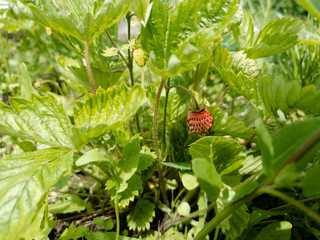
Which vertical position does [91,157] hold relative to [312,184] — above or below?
above

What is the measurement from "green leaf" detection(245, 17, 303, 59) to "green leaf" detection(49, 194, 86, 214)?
709 mm

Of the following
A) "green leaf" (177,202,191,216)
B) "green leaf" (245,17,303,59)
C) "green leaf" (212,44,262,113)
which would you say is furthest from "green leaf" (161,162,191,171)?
"green leaf" (245,17,303,59)

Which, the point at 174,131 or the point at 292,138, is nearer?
the point at 292,138

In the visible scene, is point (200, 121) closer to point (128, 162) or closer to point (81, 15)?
point (128, 162)

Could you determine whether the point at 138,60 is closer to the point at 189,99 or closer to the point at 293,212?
the point at 189,99

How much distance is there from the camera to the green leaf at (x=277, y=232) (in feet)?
2.07

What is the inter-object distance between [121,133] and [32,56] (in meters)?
1.29

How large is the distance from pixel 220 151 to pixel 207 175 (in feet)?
0.62

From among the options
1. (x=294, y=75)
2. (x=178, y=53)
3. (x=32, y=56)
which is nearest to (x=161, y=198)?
(x=178, y=53)

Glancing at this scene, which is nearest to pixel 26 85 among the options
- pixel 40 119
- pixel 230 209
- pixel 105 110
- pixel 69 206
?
pixel 40 119

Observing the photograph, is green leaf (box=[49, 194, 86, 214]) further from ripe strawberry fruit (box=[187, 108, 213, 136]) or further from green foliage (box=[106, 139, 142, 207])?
ripe strawberry fruit (box=[187, 108, 213, 136])

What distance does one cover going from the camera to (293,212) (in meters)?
0.74

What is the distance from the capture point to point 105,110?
0.62m

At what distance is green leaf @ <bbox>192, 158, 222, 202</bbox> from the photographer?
1.47ft
